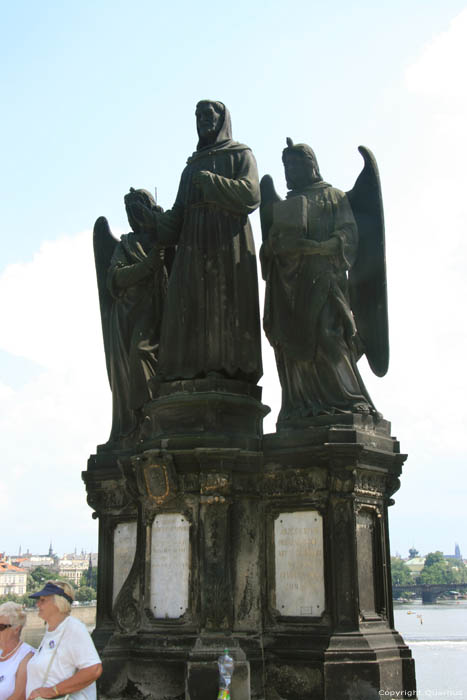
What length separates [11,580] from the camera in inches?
6063

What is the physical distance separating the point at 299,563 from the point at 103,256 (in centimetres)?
576

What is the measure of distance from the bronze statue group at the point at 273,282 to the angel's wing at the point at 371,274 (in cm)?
1

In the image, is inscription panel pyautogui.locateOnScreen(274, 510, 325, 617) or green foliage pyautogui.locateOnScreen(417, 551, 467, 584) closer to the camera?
inscription panel pyautogui.locateOnScreen(274, 510, 325, 617)

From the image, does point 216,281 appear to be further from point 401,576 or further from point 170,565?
point 401,576

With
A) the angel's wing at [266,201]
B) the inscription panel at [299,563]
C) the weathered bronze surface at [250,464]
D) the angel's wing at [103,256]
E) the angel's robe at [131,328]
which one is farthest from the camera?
the angel's wing at [103,256]

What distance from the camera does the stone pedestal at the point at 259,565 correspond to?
8.30 meters

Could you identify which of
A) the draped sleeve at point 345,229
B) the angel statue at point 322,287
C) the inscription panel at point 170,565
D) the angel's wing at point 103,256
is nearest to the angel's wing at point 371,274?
the angel statue at point 322,287

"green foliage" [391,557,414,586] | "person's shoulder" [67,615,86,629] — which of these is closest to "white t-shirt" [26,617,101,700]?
"person's shoulder" [67,615,86,629]

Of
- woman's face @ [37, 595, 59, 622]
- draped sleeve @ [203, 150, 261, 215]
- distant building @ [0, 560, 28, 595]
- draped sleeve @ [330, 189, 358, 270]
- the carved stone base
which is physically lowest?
distant building @ [0, 560, 28, 595]

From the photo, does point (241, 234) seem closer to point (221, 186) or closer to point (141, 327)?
point (221, 186)

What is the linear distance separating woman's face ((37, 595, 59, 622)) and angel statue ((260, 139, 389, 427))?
4370 mm

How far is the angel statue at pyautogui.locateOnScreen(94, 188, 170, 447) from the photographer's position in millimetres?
10750

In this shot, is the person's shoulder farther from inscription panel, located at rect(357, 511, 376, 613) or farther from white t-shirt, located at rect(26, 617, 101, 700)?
inscription panel, located at rect(357, 511, 376, 613)

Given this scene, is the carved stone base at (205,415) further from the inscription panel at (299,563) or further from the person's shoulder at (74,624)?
the person's shoulder at (74,624)
